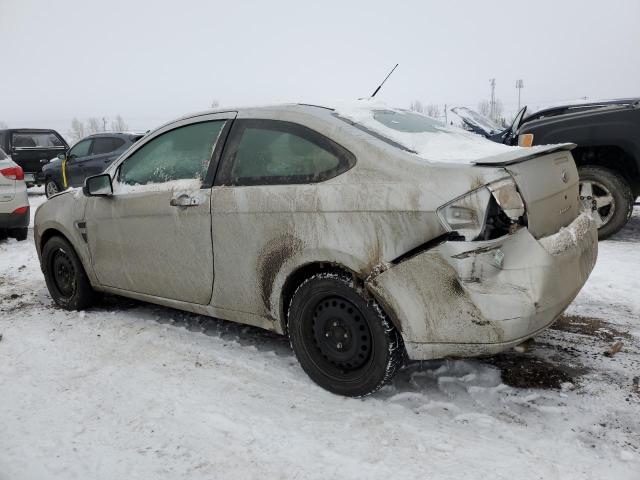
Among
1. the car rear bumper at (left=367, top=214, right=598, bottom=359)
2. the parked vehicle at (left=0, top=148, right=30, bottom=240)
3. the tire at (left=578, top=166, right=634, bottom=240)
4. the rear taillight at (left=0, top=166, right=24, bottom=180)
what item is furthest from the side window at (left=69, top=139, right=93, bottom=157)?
the car rear bumper at (left=367, top=214, right=598, bottom=359)

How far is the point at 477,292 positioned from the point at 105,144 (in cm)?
1098

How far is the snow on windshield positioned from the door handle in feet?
3.49

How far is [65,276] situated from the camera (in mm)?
4379

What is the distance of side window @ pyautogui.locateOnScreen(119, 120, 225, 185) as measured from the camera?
324cm

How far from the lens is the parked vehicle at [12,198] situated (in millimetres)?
7086

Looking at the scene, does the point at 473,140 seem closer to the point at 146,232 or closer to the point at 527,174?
the point at 527,174

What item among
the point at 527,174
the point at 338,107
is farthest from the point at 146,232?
the point at 527,174

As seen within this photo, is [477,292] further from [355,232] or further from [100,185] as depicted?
[100,185]

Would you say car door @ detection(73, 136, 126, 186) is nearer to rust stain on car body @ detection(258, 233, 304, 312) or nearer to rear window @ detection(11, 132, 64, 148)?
rear window @ detection(11, 132, 64, 148)

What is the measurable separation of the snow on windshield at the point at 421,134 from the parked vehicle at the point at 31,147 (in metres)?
13.6

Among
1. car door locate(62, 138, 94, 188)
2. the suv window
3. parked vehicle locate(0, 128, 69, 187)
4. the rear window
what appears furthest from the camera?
the rear window

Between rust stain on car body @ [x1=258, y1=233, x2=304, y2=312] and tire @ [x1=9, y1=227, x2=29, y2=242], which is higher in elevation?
rust stain on car body @ [x1=258, y1=233, x2=304, y2=312]

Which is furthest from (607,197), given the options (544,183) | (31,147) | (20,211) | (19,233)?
(31,147)

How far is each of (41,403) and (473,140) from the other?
3.00 m
